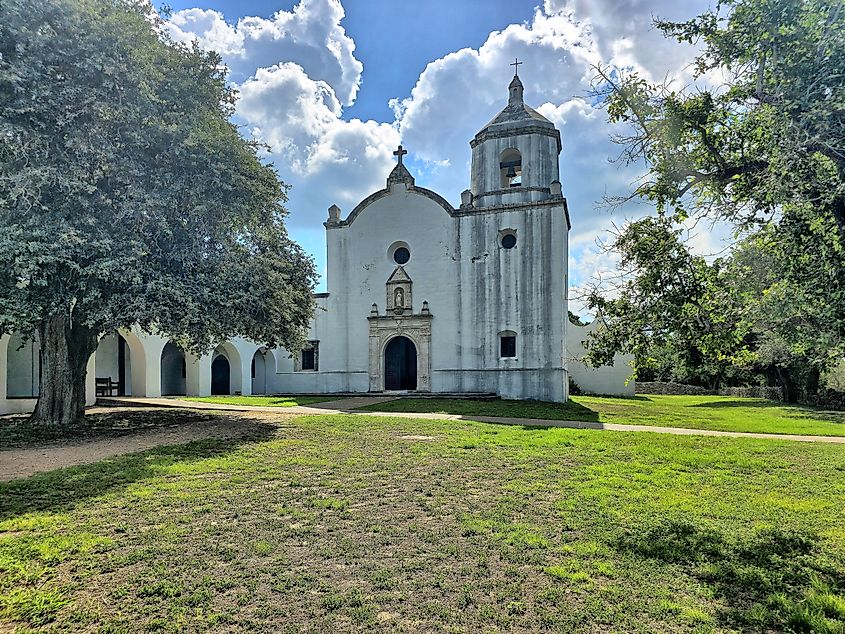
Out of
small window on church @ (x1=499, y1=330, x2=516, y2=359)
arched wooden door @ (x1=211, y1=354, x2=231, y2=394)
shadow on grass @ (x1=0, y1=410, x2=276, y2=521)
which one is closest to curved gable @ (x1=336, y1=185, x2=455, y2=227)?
small window on church @ (x1=499, y1=330, x2=516, y2=359)

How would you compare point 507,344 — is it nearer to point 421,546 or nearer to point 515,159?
point 515,159

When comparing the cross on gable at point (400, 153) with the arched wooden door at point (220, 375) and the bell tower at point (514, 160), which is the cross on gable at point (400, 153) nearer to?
the bell tower at point (514, 160)

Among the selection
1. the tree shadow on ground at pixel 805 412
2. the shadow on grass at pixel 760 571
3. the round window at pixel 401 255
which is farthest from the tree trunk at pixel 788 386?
the shadow on grass at pixel 760 571

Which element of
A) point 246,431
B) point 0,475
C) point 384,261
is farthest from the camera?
point 384,261

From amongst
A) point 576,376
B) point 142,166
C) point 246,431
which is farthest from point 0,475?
point 576,376

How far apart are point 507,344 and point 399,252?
659 cm

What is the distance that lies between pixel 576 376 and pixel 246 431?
79.0 ft

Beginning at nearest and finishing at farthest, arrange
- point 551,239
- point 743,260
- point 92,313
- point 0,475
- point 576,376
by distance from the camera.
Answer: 1. point 743,260
2. point 0,475
3. point 92,313
4. point 551,239
5. point 576,376

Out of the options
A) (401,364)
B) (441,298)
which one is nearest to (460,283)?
(441,298)

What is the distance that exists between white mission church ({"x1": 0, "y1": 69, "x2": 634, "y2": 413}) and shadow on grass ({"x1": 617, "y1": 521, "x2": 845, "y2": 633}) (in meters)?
17.4

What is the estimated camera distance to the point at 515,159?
23.6m

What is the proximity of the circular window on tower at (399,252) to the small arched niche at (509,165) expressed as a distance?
5234mm

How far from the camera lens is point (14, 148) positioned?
8078 millimetres

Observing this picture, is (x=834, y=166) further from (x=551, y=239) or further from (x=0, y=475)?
(x=551, y=239)
